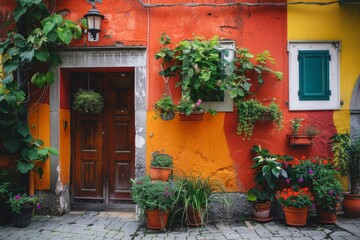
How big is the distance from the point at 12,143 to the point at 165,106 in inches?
105

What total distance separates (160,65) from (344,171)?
377cm

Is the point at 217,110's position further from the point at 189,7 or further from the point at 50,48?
the point at 50,48

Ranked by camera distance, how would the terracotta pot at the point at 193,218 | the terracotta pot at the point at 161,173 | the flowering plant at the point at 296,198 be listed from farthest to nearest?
the terracotta pot at the point at 161,173, the terracotta pot at the point at 193,218, the flowering plant at the point at 296,198

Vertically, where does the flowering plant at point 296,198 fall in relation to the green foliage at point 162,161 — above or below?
below

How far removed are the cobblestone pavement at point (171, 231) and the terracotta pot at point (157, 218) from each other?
11 centimetres

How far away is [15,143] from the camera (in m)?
5.57

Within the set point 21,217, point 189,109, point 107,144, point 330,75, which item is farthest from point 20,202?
point 330,75

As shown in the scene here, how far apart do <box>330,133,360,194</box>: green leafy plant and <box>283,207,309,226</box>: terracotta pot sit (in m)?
1.13

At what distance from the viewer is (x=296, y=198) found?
533 cm

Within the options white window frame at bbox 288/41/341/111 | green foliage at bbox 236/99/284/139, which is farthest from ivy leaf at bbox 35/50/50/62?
white window frame at bbox 288/41/341/111

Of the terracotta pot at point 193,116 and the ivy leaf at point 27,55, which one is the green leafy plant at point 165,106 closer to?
the terracotta pot at point 193,116

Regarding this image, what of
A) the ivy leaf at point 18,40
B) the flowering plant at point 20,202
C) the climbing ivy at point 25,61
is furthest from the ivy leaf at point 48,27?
the flowering plant at point 20,202

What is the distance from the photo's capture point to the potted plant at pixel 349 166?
5699 mm

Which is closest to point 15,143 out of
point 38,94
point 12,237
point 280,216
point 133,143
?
point 38,94
